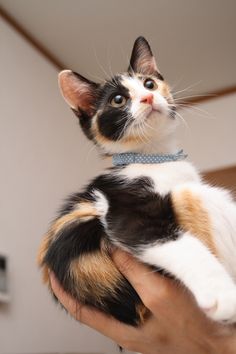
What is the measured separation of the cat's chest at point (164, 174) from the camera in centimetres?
91

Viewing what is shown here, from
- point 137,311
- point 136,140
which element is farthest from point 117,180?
point 137,311

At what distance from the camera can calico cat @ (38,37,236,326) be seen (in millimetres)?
746

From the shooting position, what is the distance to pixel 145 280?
2.67 ft

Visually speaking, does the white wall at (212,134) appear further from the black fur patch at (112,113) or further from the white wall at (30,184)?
the black fur patch at (112,113)

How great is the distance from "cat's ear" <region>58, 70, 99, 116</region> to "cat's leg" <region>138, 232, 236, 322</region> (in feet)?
1.76

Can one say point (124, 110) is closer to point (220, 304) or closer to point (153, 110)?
point (153, 110)

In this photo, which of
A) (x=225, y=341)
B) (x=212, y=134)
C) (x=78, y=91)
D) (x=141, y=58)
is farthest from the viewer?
(x=212, y=134)

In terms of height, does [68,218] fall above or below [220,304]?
above

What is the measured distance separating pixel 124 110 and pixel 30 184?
3.98 feet

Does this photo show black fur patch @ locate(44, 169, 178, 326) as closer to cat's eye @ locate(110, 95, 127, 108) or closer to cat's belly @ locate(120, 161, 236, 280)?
cat's belly @ locate(120, 161, 236, 280)

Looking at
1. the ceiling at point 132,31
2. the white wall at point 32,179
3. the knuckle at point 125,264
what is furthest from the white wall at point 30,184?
the knuckle at point 125,264

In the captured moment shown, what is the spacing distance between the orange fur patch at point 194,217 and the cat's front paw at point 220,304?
149 millimetres

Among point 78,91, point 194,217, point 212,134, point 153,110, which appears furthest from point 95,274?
point 212,134

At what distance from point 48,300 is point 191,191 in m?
1.53
